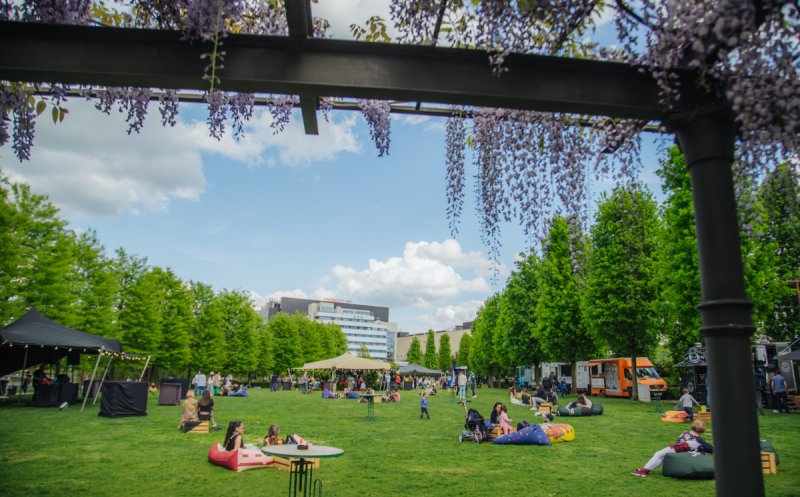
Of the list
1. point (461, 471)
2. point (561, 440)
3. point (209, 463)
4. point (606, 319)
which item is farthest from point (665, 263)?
point (209, 463)

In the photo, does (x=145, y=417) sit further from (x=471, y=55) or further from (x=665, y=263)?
(x=665, y=263)

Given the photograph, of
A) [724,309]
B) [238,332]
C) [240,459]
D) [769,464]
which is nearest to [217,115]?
[724,309]

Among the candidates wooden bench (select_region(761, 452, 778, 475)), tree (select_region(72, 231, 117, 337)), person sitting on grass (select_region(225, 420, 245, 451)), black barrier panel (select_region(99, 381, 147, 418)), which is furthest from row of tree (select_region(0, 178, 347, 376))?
wooden bench (select_region(761, 452, 778, 475))

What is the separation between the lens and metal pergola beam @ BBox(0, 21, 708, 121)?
3.34 metres

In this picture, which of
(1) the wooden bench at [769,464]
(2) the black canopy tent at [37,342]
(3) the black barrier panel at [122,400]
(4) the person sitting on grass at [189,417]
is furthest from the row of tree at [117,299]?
(1) the wooden bench at [769,464]

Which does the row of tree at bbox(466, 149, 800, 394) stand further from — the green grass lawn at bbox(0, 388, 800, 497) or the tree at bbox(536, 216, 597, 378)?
the green grass lawn at bbox(0, 388, 800, 497)

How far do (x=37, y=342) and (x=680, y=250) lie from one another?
26.2 metres

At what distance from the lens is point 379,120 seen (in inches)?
187

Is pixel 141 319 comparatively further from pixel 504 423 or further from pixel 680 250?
pixel 680 250

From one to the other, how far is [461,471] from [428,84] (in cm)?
758

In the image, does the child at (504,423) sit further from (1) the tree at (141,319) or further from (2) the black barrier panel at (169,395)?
(1) the tree at (141,319)

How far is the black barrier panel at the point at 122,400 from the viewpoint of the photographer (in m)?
17.7

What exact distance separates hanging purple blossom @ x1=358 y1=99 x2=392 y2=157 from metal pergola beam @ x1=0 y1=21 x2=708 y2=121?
115 centimetres

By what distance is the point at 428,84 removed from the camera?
3.43 meters
